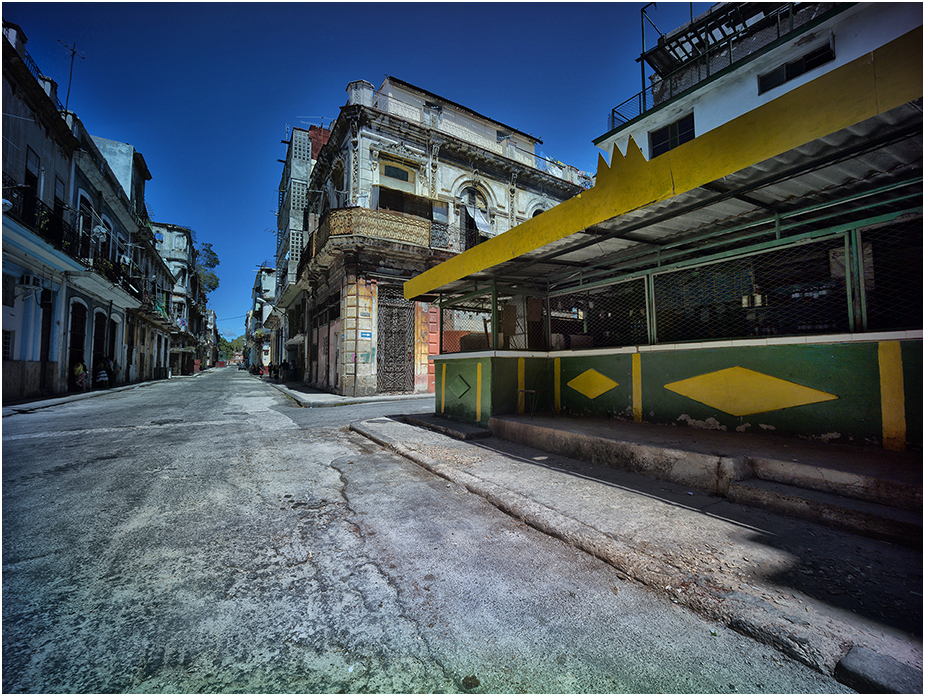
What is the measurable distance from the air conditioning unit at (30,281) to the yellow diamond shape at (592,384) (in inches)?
677

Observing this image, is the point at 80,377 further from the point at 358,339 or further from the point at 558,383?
the point at 558,383

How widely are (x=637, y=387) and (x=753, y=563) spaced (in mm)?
3312

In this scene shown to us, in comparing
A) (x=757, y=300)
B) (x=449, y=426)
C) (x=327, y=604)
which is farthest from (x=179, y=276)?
(x=757, y=300)

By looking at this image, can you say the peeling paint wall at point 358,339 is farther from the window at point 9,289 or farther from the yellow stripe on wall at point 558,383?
the window at point 9,289

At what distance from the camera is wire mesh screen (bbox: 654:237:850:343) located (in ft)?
13.9

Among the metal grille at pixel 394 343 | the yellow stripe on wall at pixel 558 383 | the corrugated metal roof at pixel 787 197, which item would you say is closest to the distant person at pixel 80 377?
the metal grille at pixel 394 343

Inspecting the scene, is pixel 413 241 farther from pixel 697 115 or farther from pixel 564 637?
pixel 564 637

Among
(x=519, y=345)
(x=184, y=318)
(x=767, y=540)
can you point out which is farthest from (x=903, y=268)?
(x=184, y=318)

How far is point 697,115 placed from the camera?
12914 mm

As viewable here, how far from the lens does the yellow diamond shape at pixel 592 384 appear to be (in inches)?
226

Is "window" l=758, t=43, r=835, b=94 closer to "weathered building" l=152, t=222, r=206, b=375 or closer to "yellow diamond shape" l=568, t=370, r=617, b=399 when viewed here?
"yellow diamond shape" l=568, t=370, r=617, b=399

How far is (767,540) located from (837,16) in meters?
14.6

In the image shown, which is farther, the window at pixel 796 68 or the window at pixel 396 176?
the window at pixel 396 176

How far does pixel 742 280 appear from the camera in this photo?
4887 mm
